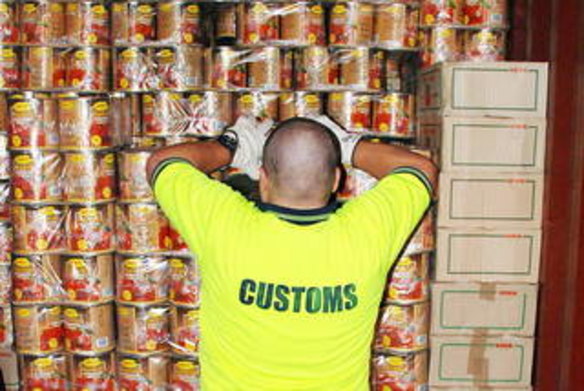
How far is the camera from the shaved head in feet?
5.15

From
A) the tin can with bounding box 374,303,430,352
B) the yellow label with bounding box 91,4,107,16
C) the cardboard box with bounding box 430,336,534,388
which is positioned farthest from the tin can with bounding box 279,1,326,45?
the cardboard box with bounding box 430,336,534,388

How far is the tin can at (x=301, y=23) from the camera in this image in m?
3.56

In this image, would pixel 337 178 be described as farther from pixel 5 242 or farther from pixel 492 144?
pixel 5 242

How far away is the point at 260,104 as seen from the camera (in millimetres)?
3570

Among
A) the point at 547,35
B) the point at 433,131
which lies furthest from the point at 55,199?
the point at 547,35

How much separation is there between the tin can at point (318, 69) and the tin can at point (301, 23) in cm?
6

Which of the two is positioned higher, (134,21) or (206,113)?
(134,21)

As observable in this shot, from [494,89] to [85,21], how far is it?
211 centimetres

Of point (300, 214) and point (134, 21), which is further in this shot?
point (134, 21)

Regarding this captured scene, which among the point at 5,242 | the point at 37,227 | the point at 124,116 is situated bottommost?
the point at 5,242

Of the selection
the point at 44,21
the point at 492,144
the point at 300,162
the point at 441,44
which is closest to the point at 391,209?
the point at 300,162

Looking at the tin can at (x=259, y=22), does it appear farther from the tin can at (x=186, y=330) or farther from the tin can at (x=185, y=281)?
the tin can at (x=186, y=330)

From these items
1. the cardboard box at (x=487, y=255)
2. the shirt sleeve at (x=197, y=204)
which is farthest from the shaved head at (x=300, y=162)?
the cardboard box at (x=487, y=255)

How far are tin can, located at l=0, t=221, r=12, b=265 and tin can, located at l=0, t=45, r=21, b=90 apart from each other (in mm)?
752
